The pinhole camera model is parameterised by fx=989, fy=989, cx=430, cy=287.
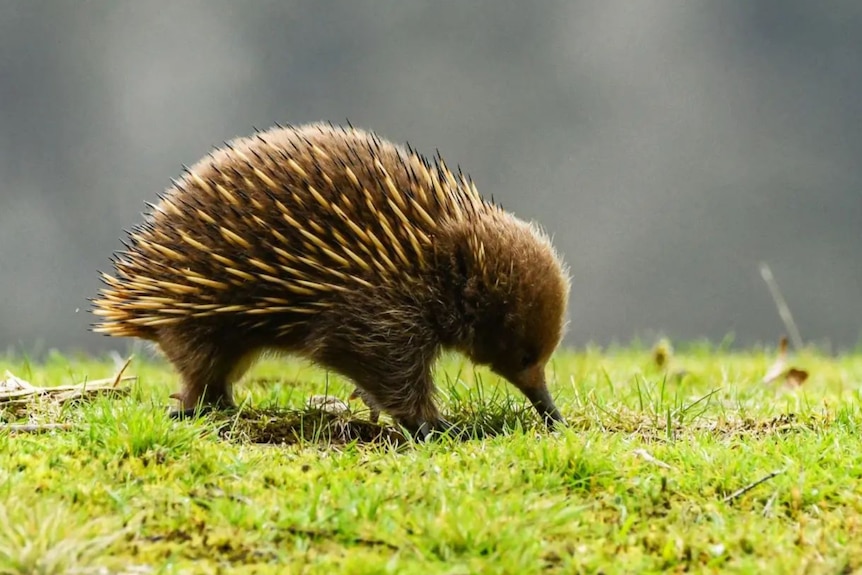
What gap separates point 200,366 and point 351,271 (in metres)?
1.05

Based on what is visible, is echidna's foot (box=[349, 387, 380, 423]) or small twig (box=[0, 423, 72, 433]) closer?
small twig (box=[0, 423, 72, 433])

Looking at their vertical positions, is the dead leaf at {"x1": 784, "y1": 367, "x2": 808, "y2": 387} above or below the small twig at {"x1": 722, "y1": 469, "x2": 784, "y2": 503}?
below

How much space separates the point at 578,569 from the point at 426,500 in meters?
0.67

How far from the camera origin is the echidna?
16.4ft

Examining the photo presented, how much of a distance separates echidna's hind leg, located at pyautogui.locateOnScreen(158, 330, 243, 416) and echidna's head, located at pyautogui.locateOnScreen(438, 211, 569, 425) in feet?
4.30

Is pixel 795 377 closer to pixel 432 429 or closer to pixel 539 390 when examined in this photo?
pixel 539 390

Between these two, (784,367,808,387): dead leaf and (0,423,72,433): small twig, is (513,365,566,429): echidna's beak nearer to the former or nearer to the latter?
(0,423,72,433): small twig

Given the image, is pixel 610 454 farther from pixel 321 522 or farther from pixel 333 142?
pixel 333 142

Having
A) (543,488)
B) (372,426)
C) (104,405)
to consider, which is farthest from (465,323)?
(104,405)

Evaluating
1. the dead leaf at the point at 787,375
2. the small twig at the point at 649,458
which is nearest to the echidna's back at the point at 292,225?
the small twig at the point at 649,458

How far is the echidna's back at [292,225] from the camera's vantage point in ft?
16.4

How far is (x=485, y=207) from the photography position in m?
5.38

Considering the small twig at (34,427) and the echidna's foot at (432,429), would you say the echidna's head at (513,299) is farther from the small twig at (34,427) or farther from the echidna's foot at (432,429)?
the small twig at (34,427)

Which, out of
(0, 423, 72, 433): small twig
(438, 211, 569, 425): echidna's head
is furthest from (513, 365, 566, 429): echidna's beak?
(0, 423, 72, 433): small twig
